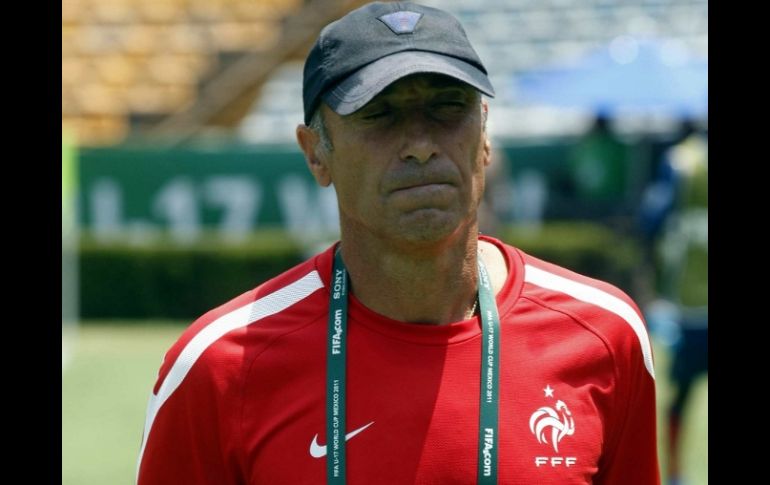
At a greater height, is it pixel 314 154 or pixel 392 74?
pixel 392 74

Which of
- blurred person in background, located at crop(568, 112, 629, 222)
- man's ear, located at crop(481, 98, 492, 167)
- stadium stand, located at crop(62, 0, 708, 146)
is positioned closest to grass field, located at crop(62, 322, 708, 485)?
blurred person in background, located at crop(568, 112, 629, 222)

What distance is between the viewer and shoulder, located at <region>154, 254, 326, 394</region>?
10.8ft

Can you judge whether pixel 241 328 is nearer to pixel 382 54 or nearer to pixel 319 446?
pixel 319 446

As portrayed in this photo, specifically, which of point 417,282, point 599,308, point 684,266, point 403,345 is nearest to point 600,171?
point 684,266

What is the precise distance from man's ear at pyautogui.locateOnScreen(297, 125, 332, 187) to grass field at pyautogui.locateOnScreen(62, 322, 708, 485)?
16.4ft

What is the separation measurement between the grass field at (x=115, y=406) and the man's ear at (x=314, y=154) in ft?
16.4

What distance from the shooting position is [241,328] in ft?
11.0

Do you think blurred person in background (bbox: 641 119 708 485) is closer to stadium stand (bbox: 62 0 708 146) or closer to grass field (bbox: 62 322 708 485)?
grass field (bbox: 62 322 708 485)

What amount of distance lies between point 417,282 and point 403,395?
318 millimetres

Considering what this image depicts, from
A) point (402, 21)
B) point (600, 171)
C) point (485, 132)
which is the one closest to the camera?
point (402, 21)

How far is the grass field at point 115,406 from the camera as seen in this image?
28.2 feet

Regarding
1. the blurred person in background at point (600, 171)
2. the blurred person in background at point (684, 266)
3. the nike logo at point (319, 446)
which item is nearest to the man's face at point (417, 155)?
the nike logo at point (319, 446)

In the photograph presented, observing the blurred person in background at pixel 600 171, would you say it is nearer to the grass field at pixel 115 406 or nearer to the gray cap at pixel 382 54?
the grass field at pixel 115 406

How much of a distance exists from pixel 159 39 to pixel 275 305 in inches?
789
